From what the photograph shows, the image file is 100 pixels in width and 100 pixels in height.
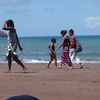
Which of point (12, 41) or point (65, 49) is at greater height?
point (12, 41)

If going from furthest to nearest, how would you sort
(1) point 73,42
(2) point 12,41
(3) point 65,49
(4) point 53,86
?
(1) point 73,42 → (3) point 65,49 → (2) point 12,41 → (4) point 53,86

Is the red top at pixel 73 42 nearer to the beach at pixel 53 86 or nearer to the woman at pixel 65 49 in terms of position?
the woman at pixel 65 49

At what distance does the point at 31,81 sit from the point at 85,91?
75.7 inches

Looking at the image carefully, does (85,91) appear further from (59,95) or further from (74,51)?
(74,51)

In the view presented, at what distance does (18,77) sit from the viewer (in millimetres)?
12438

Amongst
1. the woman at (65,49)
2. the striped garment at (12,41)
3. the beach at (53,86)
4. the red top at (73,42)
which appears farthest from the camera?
the red top at (73,42)

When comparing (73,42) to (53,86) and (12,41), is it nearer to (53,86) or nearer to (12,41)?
(12,41)

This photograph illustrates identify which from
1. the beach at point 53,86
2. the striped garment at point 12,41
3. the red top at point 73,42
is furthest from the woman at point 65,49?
the beach at point 53,86

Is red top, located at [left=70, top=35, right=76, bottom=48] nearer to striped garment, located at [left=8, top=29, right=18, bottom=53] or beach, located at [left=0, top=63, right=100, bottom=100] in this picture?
striped garment, located at [left=8, top=29, right=18, bottom=53]

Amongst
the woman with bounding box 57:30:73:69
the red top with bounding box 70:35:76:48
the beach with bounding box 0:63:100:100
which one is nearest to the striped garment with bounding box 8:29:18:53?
the beach with bounding box 0:63:100:100

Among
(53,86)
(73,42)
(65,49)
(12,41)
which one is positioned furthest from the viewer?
(73,42)

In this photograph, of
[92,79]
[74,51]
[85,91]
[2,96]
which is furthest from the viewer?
[74,51]

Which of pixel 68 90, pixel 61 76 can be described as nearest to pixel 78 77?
pixel 61 76

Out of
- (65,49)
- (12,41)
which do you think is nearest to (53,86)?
(12,41)
